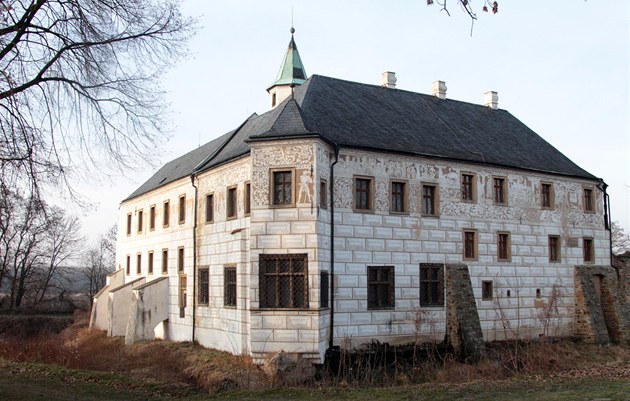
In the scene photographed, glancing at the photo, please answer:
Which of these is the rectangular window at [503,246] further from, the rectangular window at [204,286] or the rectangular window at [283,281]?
the rectangular window at [204,286]

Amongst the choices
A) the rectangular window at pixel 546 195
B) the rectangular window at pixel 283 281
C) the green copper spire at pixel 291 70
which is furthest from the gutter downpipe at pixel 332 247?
the green copper spire at pixel 291 70

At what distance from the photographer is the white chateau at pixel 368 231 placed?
749 inches

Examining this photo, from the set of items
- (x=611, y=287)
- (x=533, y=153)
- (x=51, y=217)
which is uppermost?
(x=533, y=153)

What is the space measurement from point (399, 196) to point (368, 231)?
→ 80.6 inches

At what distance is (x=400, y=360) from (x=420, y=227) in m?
4.69

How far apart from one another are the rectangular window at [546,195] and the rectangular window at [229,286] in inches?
523

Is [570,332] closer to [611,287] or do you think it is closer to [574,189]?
[611,287]

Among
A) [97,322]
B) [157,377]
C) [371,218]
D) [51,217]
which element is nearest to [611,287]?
[371,218]

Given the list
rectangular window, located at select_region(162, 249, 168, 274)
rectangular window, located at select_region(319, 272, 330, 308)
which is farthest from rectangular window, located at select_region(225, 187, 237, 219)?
rectangular window, located at select_region(162, 249, 168, 274)

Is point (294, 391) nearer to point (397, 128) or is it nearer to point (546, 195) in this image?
point (397, 128)

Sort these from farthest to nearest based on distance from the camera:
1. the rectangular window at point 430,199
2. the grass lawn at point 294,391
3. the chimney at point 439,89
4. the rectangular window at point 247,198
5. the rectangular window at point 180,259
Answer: the chimney at point 439,89 < the rectangular window at point 180,259 < the rectangular window at point 430,199 < the rectangular window at point 247,198 < the grass lawn at point 294,391

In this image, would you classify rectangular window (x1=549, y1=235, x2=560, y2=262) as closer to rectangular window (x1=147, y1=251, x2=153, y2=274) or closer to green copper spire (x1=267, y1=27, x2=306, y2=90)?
green copper spire (x1=267, y1=27, x2=306, y2=90)

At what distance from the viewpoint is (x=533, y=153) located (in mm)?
27672

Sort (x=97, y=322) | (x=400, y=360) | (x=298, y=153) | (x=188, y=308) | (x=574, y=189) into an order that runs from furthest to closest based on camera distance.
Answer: (x=97, y=322), (x=574, y=189), (x=188, y=308), (x=400, y=360), (x=298, y=153)
